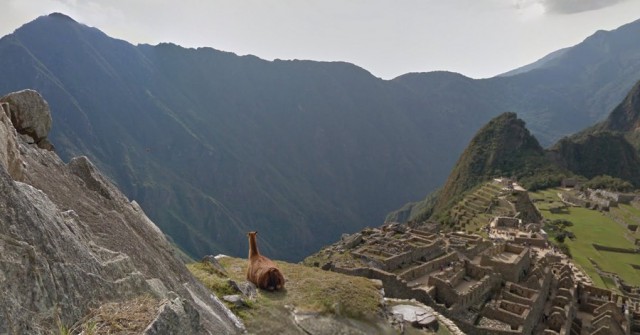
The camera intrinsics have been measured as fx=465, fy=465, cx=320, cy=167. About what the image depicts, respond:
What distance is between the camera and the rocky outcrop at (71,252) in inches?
194

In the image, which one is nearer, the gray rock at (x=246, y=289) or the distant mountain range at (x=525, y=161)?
the gray rock at (x=246, y=289)

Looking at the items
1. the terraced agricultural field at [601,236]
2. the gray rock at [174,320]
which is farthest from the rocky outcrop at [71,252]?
the terraced agricultural field at [601,236]

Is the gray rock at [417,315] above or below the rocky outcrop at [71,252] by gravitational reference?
below

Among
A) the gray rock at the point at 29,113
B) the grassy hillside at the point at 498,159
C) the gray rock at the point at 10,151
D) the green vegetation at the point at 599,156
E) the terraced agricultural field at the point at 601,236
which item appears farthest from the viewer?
the green vegetation at the point at 599,156

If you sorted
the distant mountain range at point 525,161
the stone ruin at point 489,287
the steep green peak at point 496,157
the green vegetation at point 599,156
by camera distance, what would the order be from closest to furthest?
the stone ruin at point 489,287, the distant mountain range at point 525,161, the steep green peak at point 496,157, the green vegetation at point 599,156

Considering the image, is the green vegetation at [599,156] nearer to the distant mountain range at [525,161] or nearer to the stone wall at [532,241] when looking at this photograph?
the distant mountain range at [525,161]

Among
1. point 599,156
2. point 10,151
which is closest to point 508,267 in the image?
point 10,151

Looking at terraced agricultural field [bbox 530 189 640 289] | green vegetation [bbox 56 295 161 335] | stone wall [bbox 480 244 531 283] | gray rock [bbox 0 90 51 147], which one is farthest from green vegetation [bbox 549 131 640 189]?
green vegetation [bbox 56 295 161 335]

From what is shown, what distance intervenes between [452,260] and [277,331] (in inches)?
906

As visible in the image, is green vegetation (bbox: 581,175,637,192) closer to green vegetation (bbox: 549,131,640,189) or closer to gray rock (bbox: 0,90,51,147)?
A: green vegetation (bbox: 549,131,640,189)

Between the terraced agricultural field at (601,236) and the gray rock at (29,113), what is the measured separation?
1739 inches

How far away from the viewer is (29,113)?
30.7 feet

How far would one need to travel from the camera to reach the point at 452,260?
103 feet

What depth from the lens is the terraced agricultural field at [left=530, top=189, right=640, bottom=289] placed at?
48.4m
